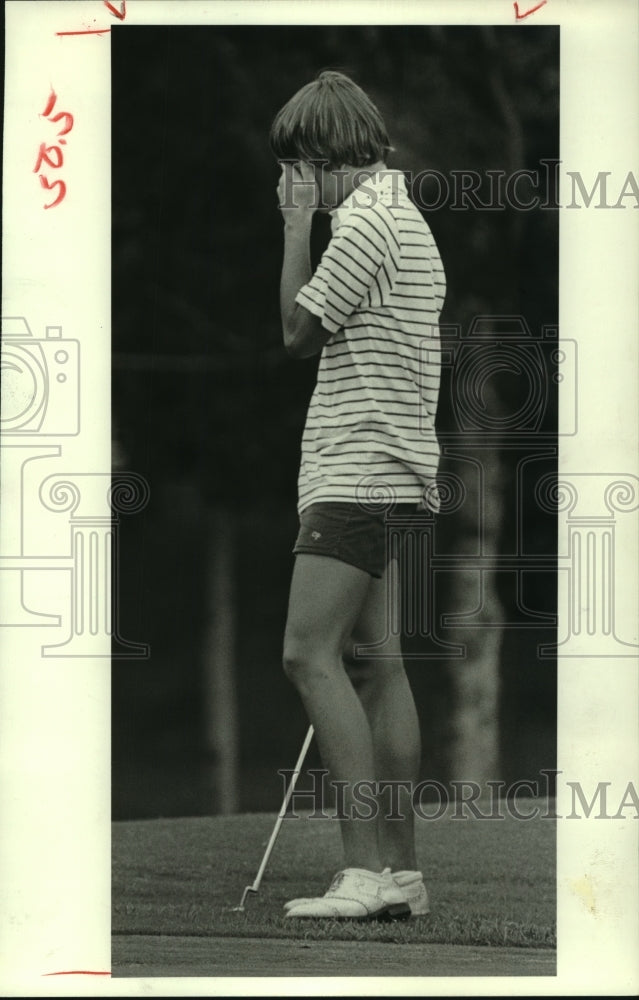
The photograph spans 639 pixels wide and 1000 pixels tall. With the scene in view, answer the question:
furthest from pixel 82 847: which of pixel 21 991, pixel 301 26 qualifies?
pixel 301 26

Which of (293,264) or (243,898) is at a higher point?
(293,264)

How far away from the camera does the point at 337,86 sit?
8.73 meters

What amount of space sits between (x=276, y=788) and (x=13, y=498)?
1220mm

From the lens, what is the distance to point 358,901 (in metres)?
8.71

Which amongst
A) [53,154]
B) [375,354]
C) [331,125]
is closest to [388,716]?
[375,354]

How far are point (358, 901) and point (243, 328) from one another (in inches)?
70.8

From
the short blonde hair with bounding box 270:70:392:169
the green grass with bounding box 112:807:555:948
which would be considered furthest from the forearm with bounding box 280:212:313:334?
the green grass with bounding box 112:807:555:948

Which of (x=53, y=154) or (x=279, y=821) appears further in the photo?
(x=279, y=821)

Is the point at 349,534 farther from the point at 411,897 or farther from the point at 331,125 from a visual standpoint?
the point at 331,125

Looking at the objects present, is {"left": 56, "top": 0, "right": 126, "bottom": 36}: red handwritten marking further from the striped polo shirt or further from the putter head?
the putter head

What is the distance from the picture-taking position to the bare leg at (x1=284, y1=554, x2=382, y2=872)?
8688 millimetres

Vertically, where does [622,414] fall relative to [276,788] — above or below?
above

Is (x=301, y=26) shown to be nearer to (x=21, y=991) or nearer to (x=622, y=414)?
(x=622, y=414)

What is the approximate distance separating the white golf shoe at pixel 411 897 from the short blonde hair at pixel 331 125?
221cm
